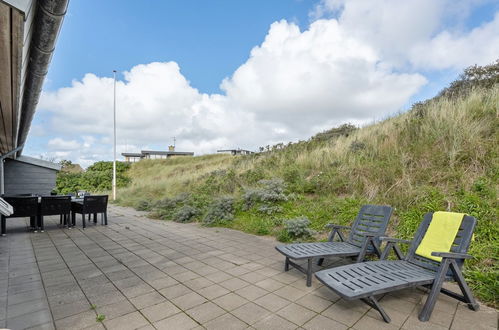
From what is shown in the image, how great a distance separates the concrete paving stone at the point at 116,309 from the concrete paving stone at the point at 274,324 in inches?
47.7

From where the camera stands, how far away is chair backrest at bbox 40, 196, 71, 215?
6.07m

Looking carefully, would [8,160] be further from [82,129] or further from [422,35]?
[422,35]

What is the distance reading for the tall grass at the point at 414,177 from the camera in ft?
12.6

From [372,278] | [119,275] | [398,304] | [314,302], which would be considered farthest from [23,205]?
[398,304]

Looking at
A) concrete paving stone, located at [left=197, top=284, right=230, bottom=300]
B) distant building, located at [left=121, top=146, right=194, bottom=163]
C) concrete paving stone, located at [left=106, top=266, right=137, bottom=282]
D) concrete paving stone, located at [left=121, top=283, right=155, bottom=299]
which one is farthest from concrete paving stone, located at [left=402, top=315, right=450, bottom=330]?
distant building, located at [left=121, top=146, right=194, bottom=163]

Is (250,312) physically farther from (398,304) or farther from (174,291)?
(398,304)

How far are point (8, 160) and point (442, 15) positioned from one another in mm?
18858

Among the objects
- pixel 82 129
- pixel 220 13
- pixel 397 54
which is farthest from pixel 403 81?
pixel 82 129

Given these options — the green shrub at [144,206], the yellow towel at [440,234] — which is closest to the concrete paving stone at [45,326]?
the yellow towel at [440,234]

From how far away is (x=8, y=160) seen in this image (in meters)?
12.7

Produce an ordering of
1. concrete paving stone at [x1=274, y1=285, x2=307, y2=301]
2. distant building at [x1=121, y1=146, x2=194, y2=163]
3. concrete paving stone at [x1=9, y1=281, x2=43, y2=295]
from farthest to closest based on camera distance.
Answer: distant building at [x1=121, y1=146, x2=194, y2=163] < concrete paving stone at [x1=9, y1=281, x2=43, y2=295] < concrete paving stone at [x1=274, y1=285, x2=307, y2=301]

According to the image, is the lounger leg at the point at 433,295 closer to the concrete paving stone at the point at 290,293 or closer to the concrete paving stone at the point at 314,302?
the concrete paving stone at the point at 314,302

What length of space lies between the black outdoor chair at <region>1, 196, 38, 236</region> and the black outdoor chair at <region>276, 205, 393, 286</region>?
6.11 metres

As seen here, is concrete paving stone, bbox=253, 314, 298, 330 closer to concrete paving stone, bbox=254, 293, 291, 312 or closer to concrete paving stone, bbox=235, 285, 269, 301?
concrete paving stone, bbox=254, 293, 291, 312
